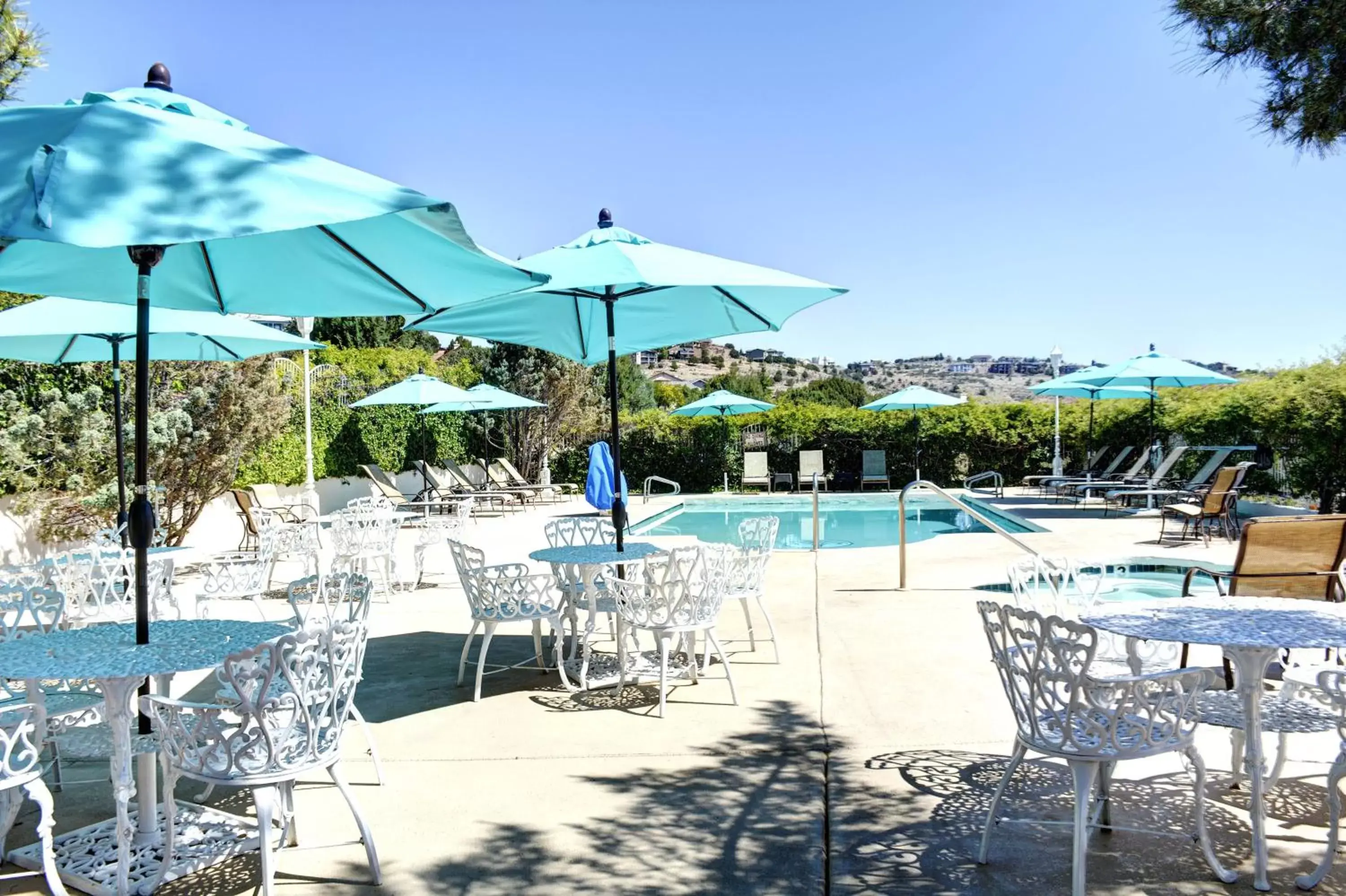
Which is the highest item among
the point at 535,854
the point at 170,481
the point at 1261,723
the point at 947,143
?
the point at 947,143

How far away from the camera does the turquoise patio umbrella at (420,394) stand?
555 inches

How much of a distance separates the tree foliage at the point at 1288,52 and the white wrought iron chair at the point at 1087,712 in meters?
2.97

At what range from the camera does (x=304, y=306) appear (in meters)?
4.52

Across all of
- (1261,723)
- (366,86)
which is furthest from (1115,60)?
(1261,723)

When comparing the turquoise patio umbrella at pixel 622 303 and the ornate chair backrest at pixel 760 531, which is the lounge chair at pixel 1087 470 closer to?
the ornate chair backrest at pixel 760 531

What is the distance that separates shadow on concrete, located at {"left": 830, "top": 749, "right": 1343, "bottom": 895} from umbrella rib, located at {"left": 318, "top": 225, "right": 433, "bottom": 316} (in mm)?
2979

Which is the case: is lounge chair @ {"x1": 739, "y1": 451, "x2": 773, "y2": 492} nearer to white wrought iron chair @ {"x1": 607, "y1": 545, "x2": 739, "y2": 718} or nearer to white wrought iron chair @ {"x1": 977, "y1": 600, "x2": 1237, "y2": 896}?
white wrought iron chair @ {"x1": 607, "y1": 545, "x2": 739, "y2": 718}

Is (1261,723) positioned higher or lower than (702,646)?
higher

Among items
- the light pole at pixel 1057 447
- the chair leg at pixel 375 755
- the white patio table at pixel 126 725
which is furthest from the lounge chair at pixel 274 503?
the light pole at pixel 1057 447

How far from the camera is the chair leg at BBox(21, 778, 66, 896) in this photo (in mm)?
2465

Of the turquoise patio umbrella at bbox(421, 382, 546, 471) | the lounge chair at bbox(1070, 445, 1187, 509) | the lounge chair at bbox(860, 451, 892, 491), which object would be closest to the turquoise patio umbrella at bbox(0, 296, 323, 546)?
the turquoise patio umbrella at bbox(421, 382, 546, 471)

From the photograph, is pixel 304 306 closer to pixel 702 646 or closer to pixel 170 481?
pixel 702 646

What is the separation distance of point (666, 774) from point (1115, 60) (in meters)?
13.4

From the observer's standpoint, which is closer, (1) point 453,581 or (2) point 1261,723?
(2) point 1261,723
